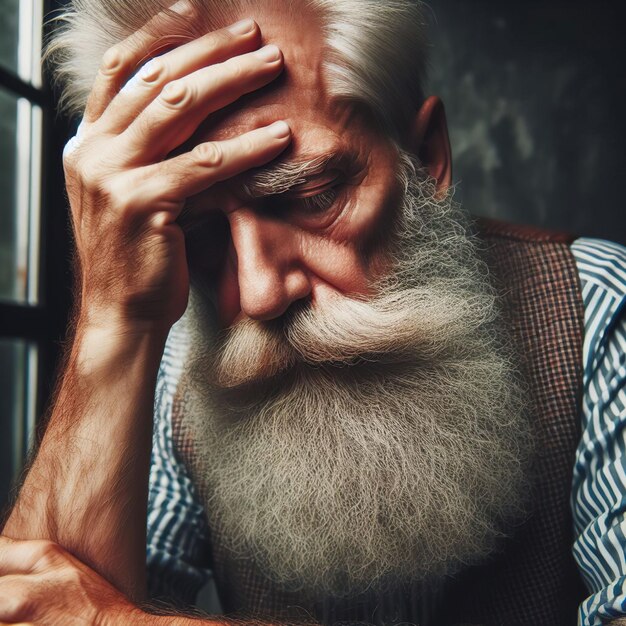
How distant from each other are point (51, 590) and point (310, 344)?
52 centimetres

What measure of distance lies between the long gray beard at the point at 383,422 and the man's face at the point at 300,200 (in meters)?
0.06

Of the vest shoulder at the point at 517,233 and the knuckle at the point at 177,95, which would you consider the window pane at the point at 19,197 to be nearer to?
the knuckle at the point at 177,95

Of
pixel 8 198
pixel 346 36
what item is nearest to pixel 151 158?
pixel 346 36

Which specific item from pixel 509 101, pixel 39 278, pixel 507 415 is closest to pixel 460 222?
pixel 507 415

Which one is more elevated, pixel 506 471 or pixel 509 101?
pixel 509 101

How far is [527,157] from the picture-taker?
2.74 metres

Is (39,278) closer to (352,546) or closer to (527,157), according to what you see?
(352,546)

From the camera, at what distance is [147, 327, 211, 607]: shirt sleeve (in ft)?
4.59

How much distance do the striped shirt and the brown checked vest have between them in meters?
0.03

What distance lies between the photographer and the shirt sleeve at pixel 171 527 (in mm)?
1398

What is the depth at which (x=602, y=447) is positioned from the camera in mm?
1154

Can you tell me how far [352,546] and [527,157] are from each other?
6.89 ft

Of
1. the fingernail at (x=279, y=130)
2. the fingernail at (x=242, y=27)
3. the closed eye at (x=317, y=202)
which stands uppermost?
the fingernail at (x=242, y=27)

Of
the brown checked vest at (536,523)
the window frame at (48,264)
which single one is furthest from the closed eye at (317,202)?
the window frame at (48,264)
